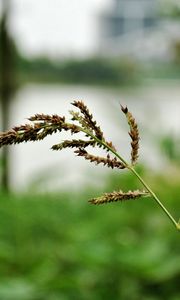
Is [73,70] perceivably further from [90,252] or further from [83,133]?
[83,133]

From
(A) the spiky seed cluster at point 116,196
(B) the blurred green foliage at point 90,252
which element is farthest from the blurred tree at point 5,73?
(A) the spiky seed cluster at point 116,196

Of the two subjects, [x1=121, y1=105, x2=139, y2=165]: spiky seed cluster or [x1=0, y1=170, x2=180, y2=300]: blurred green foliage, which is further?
[x1=0, y1=170, x2=180, y2=300]: blurred green foliage

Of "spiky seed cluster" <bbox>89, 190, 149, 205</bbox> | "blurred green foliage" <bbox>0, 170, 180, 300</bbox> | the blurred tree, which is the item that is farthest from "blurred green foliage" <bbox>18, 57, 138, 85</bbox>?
"spiky seed cluster" <bbox>89, 190, 149, 205</bbox>

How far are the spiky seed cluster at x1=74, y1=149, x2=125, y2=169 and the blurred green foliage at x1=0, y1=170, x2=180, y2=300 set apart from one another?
5.01ft

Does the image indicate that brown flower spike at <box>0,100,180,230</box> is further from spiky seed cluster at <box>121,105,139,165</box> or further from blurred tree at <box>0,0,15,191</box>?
blurred tree at <box>0,0,15,191</box>

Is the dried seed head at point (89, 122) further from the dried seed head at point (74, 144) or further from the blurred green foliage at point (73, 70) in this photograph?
the blurred green foliage at point (73, 70)

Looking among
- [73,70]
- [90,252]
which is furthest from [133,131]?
[73,70]

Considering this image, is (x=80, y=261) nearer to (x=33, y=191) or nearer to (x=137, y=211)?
(x=137, y=211)

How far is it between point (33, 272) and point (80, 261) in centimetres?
19

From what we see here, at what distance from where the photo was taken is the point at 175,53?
3.94 metres

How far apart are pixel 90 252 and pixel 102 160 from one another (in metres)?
1.96

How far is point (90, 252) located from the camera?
114 inches

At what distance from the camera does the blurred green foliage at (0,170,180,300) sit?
279 cm

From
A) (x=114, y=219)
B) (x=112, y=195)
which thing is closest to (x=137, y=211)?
(x=114, y=219)
